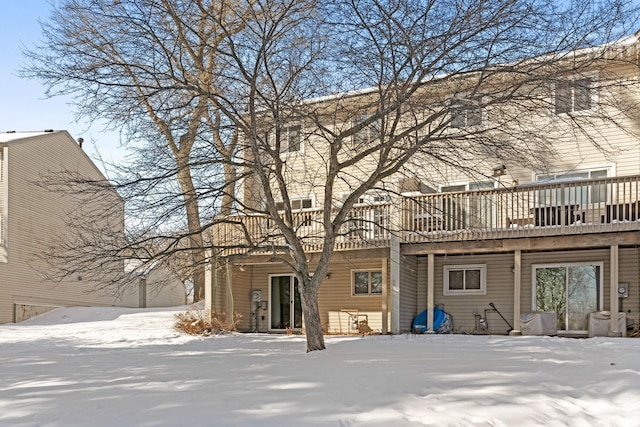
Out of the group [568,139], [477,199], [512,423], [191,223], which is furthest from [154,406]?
[568,139]

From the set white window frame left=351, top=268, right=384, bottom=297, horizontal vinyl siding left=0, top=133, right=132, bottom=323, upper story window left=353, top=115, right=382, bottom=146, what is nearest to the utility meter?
white window frame left=351, top=268, right=384, bottom=297

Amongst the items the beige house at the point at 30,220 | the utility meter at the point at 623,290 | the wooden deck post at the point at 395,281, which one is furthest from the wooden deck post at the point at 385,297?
the beige house at the point at 30,220

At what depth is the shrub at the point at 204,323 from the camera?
14.8m

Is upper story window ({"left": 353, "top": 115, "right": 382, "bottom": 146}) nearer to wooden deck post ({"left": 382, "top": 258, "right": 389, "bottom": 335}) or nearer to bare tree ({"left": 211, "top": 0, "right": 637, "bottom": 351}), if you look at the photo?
bare tree ({"left": 211, "top": 0, "right": 637, "bottom": 351})

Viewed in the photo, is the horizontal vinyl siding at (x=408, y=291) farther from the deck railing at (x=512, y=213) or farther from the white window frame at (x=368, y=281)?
the white window frame at (x=368, y=281)

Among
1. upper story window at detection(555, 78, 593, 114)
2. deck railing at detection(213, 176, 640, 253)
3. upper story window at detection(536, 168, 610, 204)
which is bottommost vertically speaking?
deck railing at detection(213, 176, 640, 253)

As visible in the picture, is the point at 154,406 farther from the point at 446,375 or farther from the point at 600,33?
the point at 600,33

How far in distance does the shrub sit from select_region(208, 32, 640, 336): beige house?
51cm

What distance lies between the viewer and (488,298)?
48.1ft

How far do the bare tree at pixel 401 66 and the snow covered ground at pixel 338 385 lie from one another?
2.35m

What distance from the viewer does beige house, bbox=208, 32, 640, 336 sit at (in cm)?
1250

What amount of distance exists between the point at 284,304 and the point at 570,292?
7.71 m

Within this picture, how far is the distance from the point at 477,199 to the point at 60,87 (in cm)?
890

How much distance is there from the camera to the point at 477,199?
13438 mm
